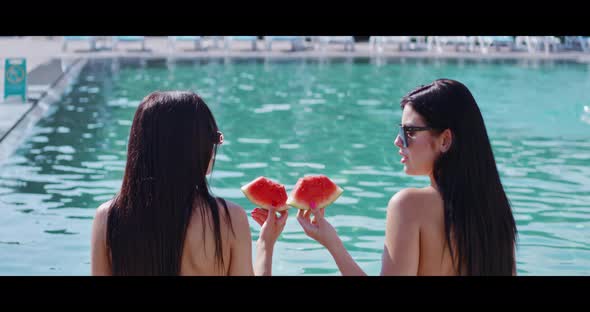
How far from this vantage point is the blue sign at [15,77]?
1298 centimetres

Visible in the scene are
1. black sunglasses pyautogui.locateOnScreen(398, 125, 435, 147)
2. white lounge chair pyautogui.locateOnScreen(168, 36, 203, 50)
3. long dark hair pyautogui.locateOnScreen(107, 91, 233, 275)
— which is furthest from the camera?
white lounge chair pyautogui.locateOnScreen(168, 36, 203, 50)

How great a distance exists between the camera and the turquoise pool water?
6926 mm

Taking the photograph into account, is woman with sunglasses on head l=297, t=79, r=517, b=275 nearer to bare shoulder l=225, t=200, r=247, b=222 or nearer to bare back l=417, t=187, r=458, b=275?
bare back l=417, t=187, r=458, b=275

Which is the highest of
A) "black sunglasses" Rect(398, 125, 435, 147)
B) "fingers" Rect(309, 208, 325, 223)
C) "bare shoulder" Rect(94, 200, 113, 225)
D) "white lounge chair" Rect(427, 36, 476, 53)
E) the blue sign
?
"black sunglasses" Rect(398, 125, 435, 147)

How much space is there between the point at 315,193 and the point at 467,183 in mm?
912

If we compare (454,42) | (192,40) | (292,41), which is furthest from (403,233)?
(454,42)

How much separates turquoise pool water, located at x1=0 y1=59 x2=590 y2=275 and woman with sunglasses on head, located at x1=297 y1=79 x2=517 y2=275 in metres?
3.74

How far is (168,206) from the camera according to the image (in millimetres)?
2562

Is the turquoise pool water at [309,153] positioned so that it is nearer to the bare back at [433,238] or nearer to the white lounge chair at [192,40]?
the bare back at [433,238]

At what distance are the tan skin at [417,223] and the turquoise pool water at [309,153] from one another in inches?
146

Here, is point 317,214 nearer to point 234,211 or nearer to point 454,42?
point 234,211

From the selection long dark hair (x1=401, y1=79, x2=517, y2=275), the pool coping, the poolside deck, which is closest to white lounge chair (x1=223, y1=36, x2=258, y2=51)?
the poolside deck

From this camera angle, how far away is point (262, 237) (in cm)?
288

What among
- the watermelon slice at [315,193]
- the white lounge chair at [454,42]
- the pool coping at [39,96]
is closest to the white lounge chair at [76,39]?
the pool coping at [39,96]
